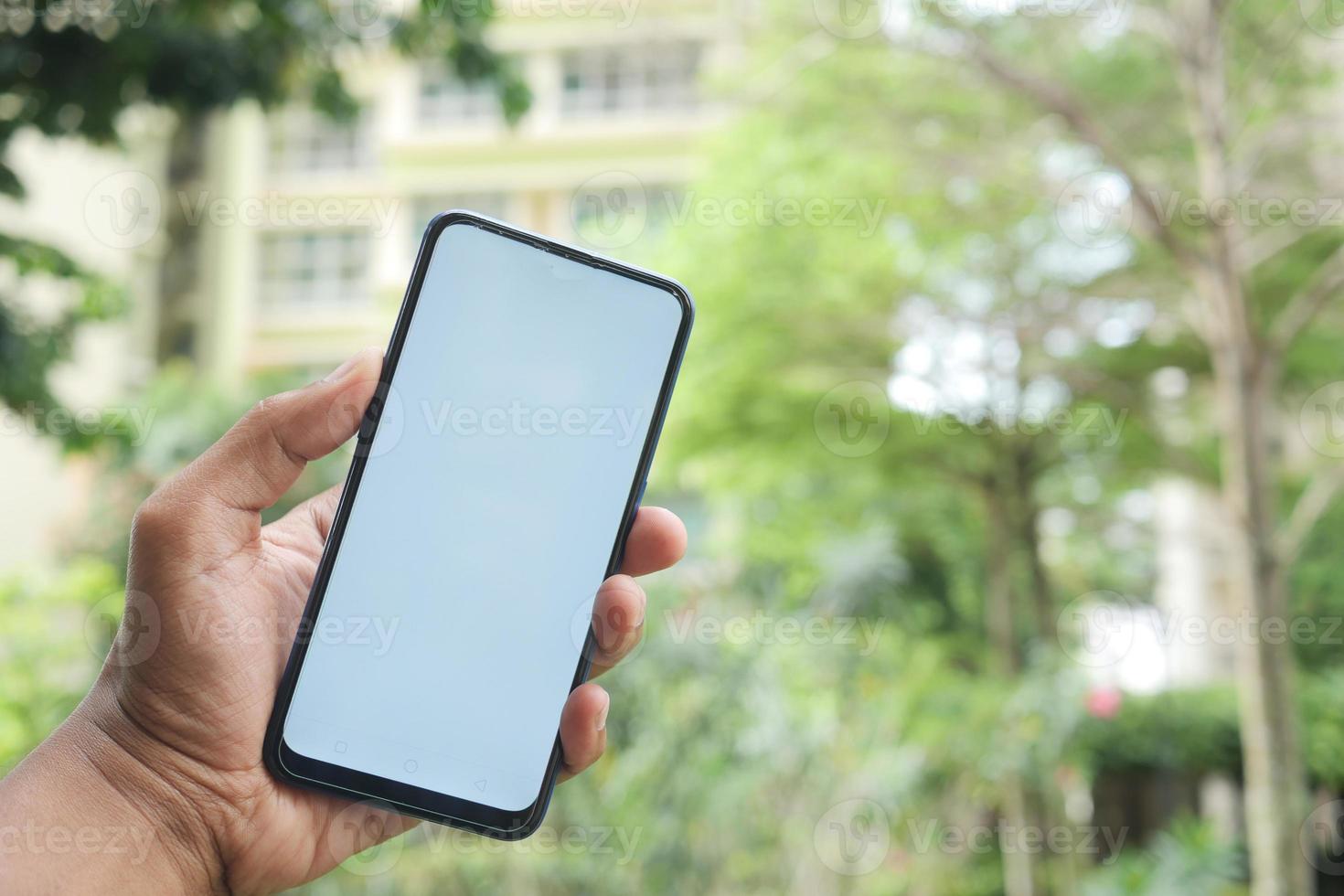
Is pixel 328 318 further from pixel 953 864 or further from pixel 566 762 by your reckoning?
pixel 566 762

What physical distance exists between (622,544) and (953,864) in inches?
200

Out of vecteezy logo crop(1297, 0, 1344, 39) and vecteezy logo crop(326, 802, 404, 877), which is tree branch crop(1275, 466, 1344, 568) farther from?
vecteezy logo crop(326, 802, 404, 877)

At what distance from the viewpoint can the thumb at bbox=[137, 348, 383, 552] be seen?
1171 millimetres

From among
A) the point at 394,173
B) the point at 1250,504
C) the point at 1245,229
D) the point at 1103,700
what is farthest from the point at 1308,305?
the point at 394,173

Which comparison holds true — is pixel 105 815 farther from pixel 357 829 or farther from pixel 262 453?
pixel 262 453

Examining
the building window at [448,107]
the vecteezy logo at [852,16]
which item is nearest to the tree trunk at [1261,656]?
the vecteezy logo at [852,16]

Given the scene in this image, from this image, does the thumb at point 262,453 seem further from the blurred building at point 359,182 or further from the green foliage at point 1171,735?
the blurred building at point 359,182

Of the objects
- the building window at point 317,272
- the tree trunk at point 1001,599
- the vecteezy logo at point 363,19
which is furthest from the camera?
the building window at point 317,272

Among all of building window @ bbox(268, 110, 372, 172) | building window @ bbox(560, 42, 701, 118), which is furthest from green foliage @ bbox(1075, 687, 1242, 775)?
building window @ bbox(268, 110, 372, 172)

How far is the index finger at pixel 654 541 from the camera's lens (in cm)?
138

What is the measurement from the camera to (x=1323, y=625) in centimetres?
666

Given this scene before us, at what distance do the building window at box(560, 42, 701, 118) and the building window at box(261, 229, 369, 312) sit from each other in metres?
4.38

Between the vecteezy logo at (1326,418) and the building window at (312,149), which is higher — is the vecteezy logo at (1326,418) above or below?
below

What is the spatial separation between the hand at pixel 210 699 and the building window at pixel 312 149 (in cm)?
1828
